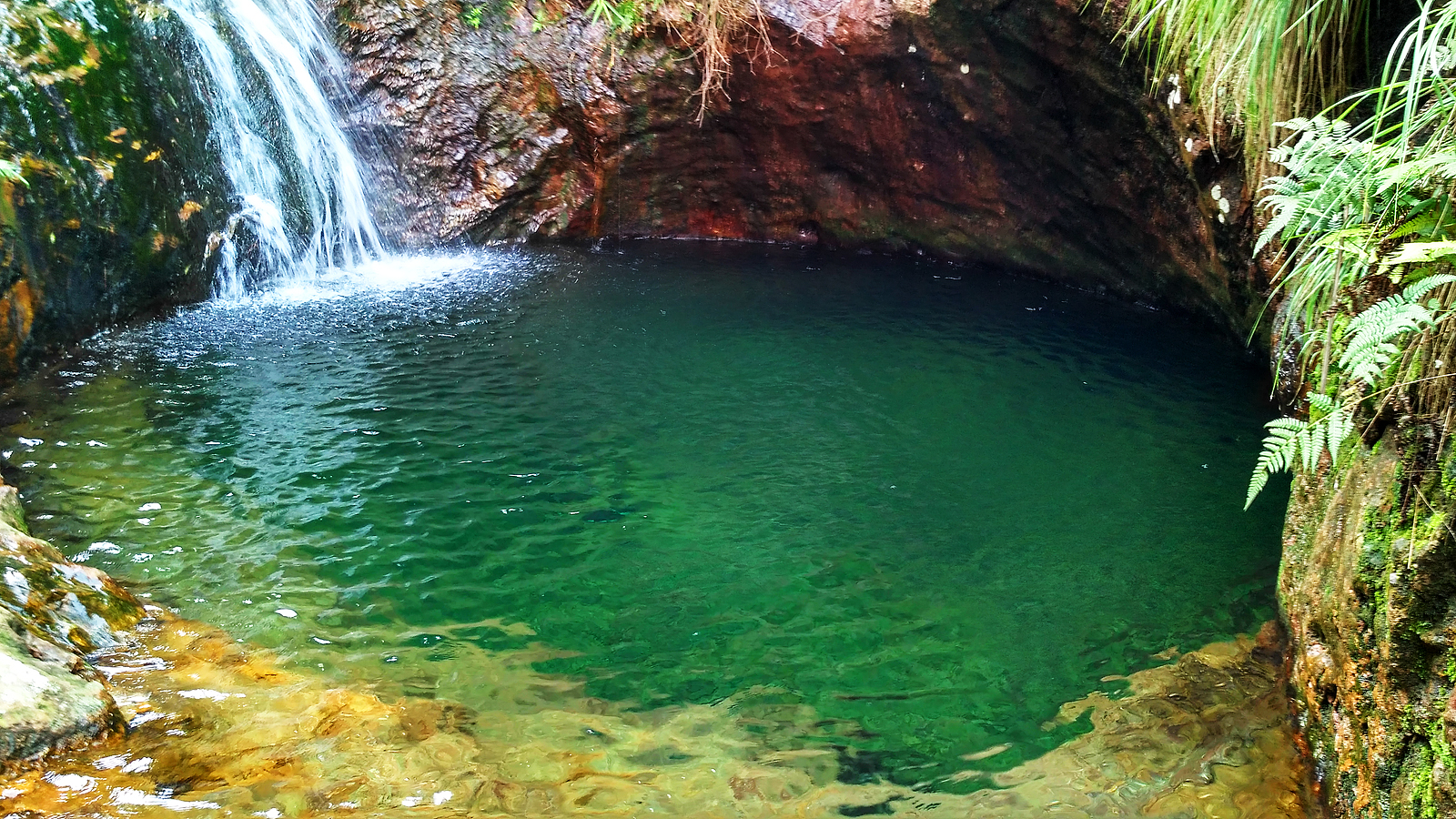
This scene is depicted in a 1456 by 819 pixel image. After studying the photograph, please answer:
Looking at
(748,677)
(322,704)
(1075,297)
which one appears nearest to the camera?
(322,704)

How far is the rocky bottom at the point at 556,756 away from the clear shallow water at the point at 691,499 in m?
0.12

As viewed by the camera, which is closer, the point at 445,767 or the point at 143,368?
the point at 445,767

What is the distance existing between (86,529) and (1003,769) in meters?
3.58

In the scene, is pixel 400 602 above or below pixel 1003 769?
above

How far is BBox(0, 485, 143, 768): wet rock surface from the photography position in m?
2.53

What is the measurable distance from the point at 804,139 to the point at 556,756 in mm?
7163

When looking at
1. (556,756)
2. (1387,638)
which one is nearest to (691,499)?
(556,756)

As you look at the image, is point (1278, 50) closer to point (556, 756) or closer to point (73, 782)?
point (556, 756)

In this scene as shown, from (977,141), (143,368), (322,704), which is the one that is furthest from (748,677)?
(977,141)

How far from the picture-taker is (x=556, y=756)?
282 centimetres

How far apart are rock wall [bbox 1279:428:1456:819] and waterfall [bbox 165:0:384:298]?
690cm

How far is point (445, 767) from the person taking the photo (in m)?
2.73

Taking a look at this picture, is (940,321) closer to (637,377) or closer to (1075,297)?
(1075,297)

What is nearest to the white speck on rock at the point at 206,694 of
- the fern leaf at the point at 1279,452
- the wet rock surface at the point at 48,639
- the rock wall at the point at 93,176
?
the wet rock surface at the point at 48,639
